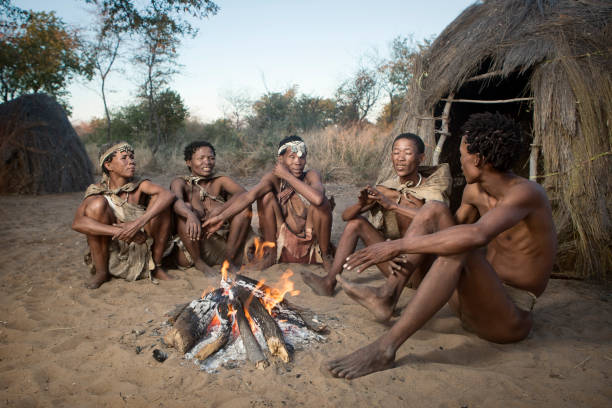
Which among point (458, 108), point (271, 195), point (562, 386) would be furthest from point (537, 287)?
point (458, 108)

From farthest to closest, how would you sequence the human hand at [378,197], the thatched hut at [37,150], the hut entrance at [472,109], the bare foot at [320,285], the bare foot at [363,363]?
the thatched hut at [37,150]
the hut entrance at [472,109]
the bare foot at [320,285]
the human hand at [378,197]
the bare foot at [363,363]

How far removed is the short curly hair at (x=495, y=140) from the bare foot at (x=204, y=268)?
8.27 feet

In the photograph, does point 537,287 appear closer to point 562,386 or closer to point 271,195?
point 562,386

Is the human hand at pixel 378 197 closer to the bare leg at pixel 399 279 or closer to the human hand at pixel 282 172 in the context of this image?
the bare leg at pixel 399 279

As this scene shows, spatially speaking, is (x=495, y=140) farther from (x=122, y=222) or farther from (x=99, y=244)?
(x=99, y=244)

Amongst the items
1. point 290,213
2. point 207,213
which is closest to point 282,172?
point 290,213

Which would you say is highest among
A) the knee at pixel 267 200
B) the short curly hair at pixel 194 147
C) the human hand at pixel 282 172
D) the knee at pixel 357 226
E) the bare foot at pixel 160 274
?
the short curly hair at pixel 194 147

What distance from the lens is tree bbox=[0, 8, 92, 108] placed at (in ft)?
28.9

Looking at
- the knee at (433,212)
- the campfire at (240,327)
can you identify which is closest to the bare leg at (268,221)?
the campfire at (240,327)

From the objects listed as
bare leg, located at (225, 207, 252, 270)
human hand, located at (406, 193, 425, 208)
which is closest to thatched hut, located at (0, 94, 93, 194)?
bare leg, located at (225, 207, 252, 270)

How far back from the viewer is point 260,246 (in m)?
3.96

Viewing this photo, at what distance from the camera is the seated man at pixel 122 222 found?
3.22 m

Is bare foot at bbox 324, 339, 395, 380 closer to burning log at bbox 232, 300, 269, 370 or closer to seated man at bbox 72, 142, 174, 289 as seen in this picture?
burning log at bbox 232, 300, 269, 370

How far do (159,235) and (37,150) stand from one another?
6.18 metres
